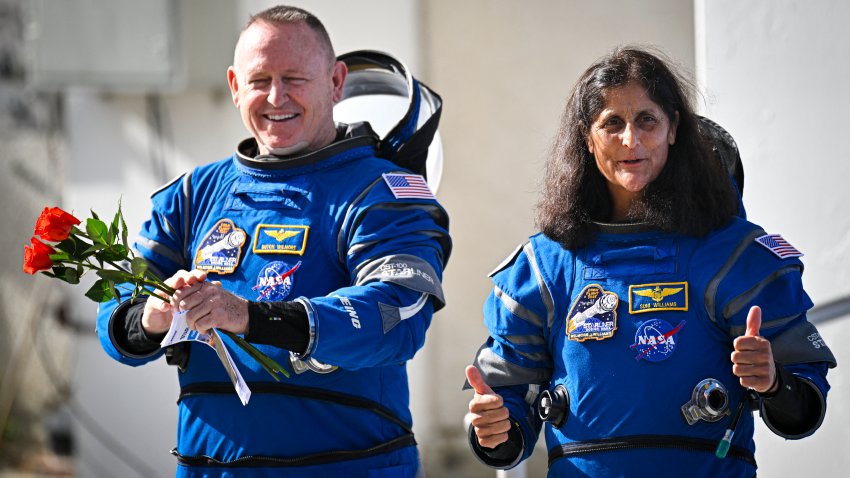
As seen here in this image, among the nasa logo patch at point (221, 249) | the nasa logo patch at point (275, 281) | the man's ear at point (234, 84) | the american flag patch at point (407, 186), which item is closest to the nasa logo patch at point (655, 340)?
the american flag patch at point (407, 186)

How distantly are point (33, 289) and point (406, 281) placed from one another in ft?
12.7

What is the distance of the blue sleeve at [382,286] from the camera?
231 centimetres

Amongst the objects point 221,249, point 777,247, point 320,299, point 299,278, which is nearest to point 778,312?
point 777,247

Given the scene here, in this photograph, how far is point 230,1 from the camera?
5.17 metres

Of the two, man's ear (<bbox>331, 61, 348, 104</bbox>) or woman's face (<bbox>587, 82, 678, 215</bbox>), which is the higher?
man's ear (<bbox>331, 61, 348, 104</bbox>)

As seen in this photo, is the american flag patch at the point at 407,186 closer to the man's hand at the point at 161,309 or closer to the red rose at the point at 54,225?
the man's hand at the point at 161,309

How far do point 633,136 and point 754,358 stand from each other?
1.81ft

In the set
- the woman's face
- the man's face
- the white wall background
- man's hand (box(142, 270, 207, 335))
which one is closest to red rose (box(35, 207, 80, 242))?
man's hand (box(142, 270, 207, 335))

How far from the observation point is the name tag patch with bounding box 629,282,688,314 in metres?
2.21

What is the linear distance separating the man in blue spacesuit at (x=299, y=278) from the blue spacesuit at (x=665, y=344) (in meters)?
0.36

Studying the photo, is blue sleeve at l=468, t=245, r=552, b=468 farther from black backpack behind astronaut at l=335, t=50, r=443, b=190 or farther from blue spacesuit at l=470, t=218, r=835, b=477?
black backpack behind astronaut at l=335, t=50, r=443, b=190

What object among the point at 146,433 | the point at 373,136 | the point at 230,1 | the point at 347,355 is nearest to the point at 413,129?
the point at 373,136

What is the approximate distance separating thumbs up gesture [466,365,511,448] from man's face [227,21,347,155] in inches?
30.8

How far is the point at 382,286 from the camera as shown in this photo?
7.86ft
